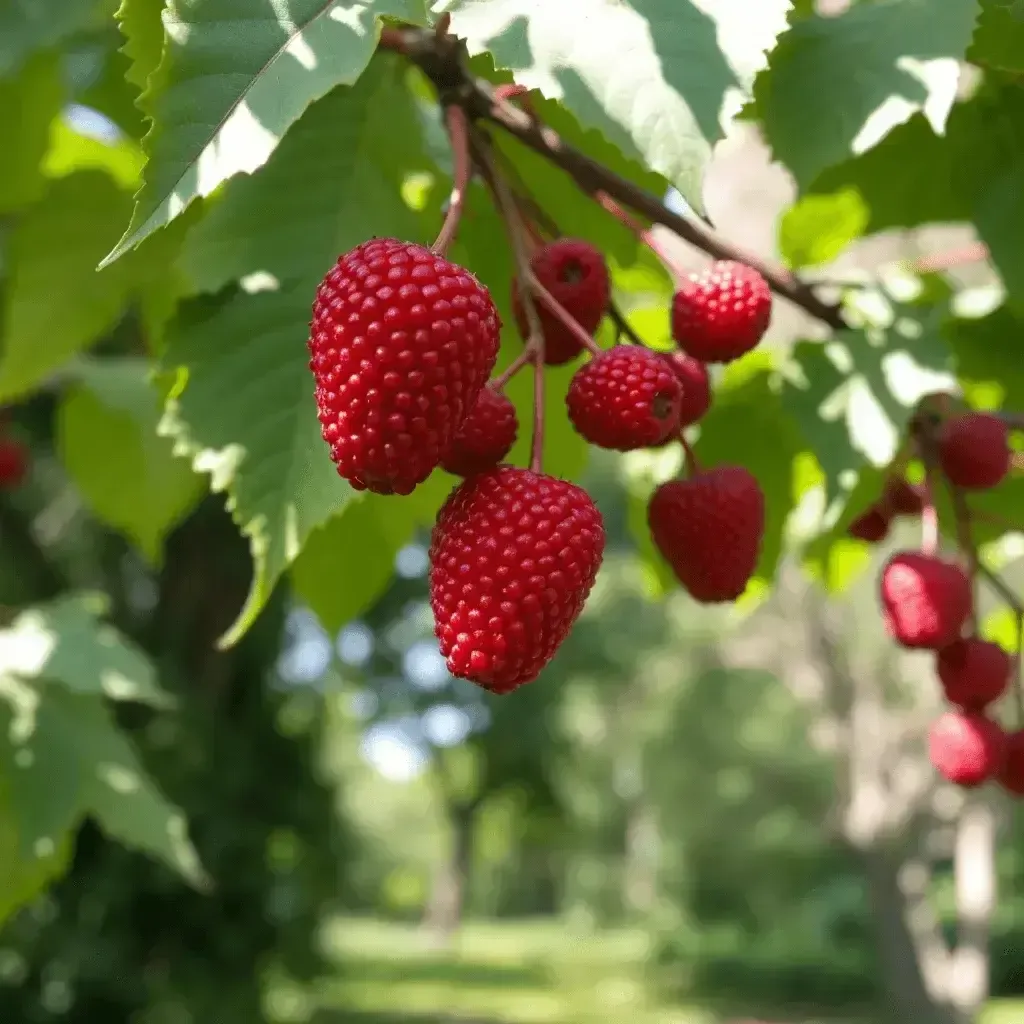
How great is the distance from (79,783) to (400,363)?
52.0 inches

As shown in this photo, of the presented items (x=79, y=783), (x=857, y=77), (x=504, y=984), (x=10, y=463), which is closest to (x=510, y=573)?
(x=857, y=77)

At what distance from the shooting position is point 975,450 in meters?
1.23

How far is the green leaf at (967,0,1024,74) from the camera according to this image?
44.4 inches

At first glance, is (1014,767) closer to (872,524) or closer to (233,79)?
(872,524)

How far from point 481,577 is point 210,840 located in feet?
21.3

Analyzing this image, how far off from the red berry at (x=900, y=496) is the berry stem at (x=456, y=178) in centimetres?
75

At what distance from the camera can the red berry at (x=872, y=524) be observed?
145 centimetres

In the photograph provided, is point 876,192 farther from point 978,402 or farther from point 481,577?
point 481,577

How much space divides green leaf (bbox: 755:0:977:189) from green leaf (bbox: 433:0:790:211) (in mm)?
300

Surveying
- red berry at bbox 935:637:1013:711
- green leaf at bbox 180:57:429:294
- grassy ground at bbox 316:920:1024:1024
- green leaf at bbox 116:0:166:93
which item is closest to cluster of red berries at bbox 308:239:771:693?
green leaf at bbox 180:57:429:294

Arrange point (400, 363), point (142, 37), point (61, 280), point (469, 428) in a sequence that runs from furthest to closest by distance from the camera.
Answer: point (61, 280)
point (142, 37)
point (469, 428)
point (400, 363)

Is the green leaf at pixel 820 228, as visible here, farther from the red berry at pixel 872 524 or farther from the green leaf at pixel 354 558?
the green leaf at pixel 354 558

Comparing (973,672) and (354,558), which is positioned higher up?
(354,558)

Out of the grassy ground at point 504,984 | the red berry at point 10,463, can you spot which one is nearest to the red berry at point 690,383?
the red berry at point 10,463
